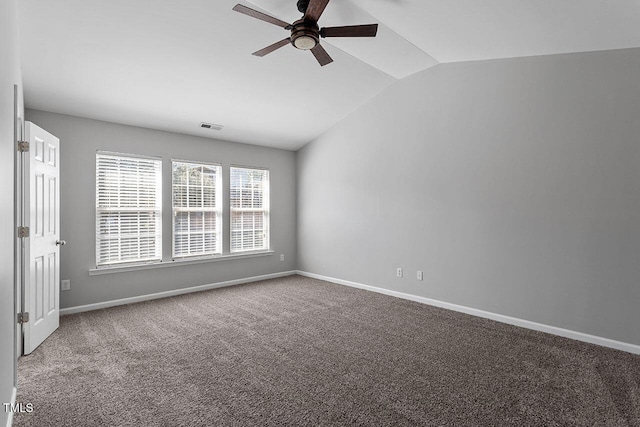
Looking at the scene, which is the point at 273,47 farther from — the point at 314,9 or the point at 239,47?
the point at 239,47

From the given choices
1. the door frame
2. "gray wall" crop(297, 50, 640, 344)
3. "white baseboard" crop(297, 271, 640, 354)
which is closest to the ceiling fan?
the door frame

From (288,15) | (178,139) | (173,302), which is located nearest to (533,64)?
(288,15)

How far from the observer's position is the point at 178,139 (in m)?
5.04

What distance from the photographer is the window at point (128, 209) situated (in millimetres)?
4379

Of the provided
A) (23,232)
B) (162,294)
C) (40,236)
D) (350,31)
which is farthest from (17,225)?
(350,31)

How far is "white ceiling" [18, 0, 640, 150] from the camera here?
2768mm

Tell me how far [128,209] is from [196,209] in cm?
96

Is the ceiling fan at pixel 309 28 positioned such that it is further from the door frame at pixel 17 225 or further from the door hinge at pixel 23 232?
the door hinge at pixel 23 232

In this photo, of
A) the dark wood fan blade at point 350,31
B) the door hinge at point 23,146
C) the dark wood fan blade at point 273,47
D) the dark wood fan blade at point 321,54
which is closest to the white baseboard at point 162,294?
the door hinge at point 23,146

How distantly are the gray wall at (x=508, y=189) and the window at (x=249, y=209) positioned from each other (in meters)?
1.55

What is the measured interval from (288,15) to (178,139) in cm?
268

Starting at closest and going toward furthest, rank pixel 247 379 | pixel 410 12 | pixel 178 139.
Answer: pixel 247 379 < pixel 410 12 < pixel 178 139

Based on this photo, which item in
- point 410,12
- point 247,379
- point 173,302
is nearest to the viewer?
point 247,379

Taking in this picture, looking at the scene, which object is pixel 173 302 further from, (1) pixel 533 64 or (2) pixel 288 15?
(1) pixel 533 64
